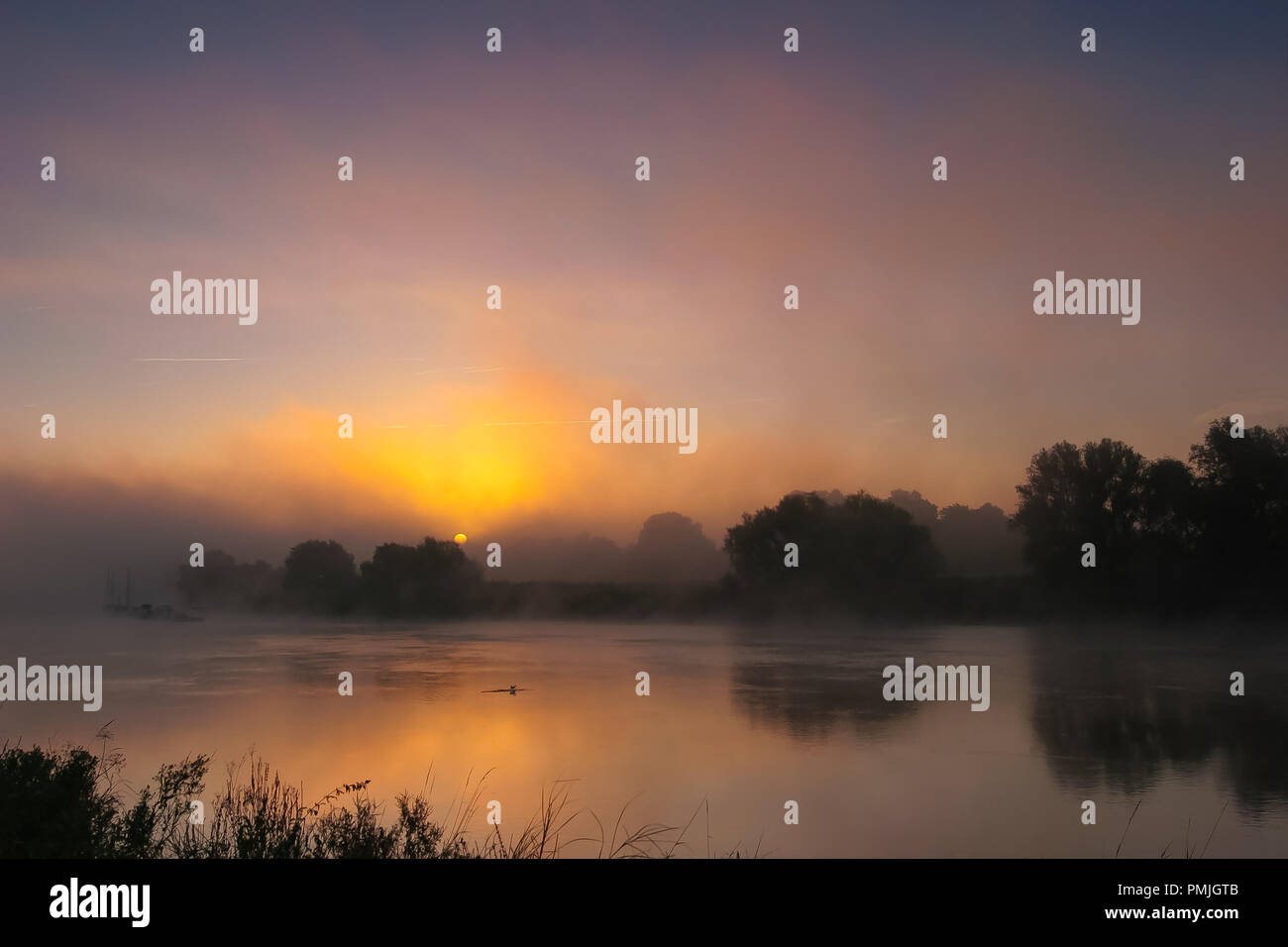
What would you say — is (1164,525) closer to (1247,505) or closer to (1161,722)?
(1247,505)

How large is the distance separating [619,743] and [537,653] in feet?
124

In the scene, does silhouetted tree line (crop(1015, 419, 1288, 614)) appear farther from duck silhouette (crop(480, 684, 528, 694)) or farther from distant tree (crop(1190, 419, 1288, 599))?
duck silhouette (crop(480, 684, 528, 694))

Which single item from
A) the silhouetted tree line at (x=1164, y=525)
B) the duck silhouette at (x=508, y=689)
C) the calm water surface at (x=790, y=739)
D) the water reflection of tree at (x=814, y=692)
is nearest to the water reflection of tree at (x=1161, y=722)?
the calm water surface at (x=790, y=739)

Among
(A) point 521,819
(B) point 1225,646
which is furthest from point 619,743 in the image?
(B) point 1225,646

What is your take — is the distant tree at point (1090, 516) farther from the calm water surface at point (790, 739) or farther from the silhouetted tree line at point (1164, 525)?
the calm water surface at point (790, 739)

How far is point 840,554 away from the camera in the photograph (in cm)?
9950

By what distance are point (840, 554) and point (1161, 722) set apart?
210ft

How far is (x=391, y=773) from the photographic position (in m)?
27.4

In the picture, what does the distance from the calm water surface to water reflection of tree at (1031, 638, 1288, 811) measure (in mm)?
140

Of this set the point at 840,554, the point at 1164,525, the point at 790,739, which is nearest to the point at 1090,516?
the point at 1164,525
